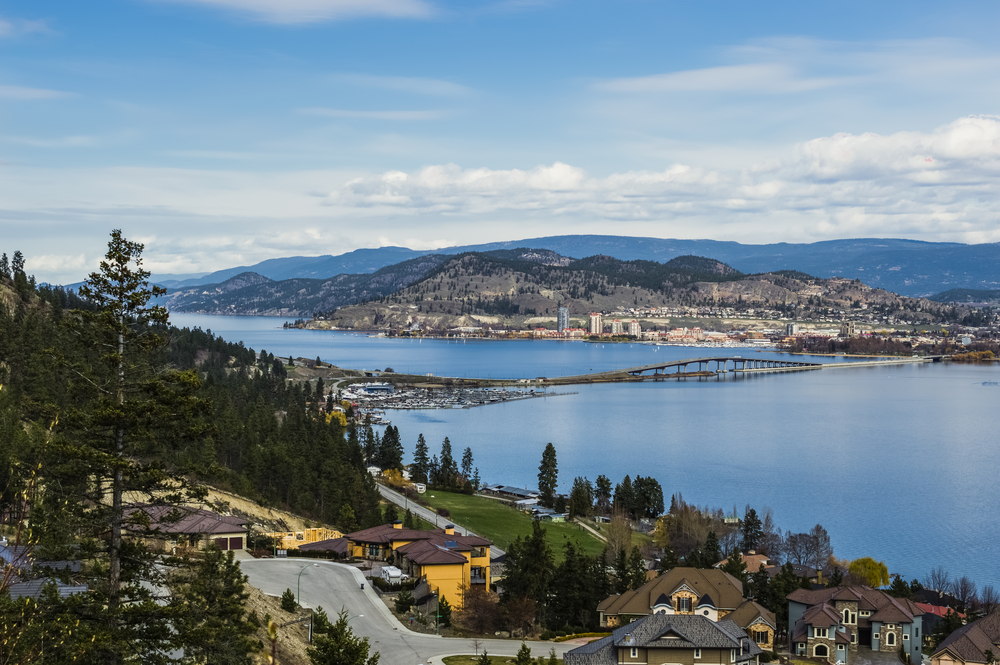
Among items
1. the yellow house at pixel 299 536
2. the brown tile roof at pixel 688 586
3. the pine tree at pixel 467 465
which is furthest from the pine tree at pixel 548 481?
the brown tile roof at pixel 688 586

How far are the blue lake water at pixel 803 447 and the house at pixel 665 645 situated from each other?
1963 cm

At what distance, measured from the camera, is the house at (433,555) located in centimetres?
2459

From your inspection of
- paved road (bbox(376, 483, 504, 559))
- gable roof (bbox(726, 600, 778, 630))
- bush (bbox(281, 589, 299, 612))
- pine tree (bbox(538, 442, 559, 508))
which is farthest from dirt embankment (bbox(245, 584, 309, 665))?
pine tree (bbox(538, 442, 559, 508))

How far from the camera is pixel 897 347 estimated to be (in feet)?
588

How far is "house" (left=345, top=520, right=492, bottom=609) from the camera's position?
24.6m

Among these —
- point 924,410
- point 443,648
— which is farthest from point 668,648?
point 924,410

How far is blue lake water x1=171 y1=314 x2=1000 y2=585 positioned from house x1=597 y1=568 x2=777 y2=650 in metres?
14.3

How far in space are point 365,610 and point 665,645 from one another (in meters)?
7.02

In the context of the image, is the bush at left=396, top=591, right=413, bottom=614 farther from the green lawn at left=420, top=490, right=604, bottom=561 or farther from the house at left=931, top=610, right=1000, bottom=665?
the house at left=931, top=610, right=1000, bottom=665

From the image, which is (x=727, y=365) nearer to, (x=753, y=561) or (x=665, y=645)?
(x=753, y=561)

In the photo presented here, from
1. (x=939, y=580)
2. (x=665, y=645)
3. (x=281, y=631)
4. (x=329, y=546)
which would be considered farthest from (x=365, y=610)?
(x=939, y=580)

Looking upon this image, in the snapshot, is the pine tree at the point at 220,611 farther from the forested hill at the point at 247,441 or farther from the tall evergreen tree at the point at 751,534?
the tall evergreen tree at the point at 751,534

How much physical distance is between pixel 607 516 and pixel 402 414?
162 feet

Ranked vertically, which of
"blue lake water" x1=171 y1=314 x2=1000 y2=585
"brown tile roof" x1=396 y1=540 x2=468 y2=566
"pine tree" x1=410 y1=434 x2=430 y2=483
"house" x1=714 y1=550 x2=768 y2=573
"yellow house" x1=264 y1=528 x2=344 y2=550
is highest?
"brown tile roof" x1=396 y1=540 x2=468 y2=566
